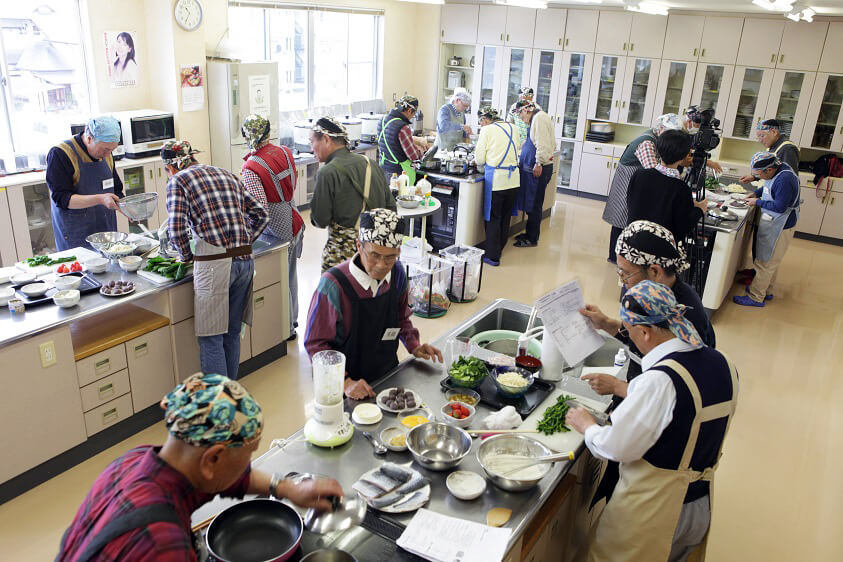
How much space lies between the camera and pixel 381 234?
263 cm

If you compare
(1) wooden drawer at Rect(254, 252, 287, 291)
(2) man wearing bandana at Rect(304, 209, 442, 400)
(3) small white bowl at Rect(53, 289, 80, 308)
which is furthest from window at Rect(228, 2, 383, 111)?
(2) man wearing bandana at Rect(304, 209, 442, 400)

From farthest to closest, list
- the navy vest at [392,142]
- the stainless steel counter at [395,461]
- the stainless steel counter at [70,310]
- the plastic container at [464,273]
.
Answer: the navy vest at [392,142], the plastic container at [464,273], the stainless steel counter at [70,310], the stainless steel counter at [395,461]

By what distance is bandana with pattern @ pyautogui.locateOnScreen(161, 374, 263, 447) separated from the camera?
4.78 feet

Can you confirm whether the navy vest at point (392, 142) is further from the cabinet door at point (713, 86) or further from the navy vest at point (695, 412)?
the cabinet door at point (713, 86)

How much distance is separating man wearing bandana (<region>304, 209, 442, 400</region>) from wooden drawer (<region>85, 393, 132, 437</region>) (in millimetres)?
1670

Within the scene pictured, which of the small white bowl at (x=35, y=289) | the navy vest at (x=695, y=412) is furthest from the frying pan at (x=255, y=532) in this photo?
the small white bowl at (x=35, y=289)

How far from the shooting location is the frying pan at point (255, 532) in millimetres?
1831

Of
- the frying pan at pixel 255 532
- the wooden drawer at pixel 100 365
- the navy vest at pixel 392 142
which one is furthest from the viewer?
the navy vest at pixel 392 142

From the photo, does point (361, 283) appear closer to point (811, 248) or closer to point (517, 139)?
point (517, 139)

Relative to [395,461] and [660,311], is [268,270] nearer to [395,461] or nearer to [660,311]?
[395,461]

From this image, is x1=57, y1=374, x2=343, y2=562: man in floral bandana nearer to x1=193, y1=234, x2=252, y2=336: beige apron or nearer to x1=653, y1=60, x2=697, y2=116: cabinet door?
x1=193, y1=234, x2=252, y2=336: beige apron

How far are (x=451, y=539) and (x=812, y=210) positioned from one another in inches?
334

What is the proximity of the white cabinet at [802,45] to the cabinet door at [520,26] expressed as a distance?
346 centimetres

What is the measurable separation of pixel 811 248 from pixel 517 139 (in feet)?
14.8
